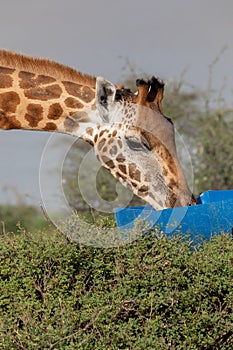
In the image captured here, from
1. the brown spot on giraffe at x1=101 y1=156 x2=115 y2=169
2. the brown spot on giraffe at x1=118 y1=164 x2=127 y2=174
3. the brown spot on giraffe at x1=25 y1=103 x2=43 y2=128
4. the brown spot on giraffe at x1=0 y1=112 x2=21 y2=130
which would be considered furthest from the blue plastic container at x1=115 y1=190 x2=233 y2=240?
the brown spot on giraffe at x1=0 y1=112 x2=21 y2=130

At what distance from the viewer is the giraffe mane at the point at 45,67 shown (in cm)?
707

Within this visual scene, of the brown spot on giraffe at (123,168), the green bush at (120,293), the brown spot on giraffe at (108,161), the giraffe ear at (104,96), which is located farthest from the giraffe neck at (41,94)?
the green bush at (120,293)

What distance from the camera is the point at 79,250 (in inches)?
214

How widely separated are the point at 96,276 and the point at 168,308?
50cm

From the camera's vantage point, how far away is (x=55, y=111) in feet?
23.1

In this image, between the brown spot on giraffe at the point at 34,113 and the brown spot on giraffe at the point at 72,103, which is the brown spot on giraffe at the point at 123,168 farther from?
the brown spot on giraffe at the point at 34,113

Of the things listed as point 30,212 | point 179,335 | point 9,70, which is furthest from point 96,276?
point 30,212

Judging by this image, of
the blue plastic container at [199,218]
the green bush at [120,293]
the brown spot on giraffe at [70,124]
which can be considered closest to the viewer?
the green bush at [120,293]

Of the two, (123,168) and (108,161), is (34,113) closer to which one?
(108,161)

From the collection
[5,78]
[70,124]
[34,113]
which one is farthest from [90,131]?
[5,78]

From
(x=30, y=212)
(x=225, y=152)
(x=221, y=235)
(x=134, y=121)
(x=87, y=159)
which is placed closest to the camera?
Result: (x=221, y=235)

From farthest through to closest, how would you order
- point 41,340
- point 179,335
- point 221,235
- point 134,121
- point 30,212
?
point 30,212, point 134,121, point 221,235, point 179,335, point 41,340

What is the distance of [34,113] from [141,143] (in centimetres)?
100

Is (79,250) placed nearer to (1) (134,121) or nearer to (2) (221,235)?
(2) (221,235)
